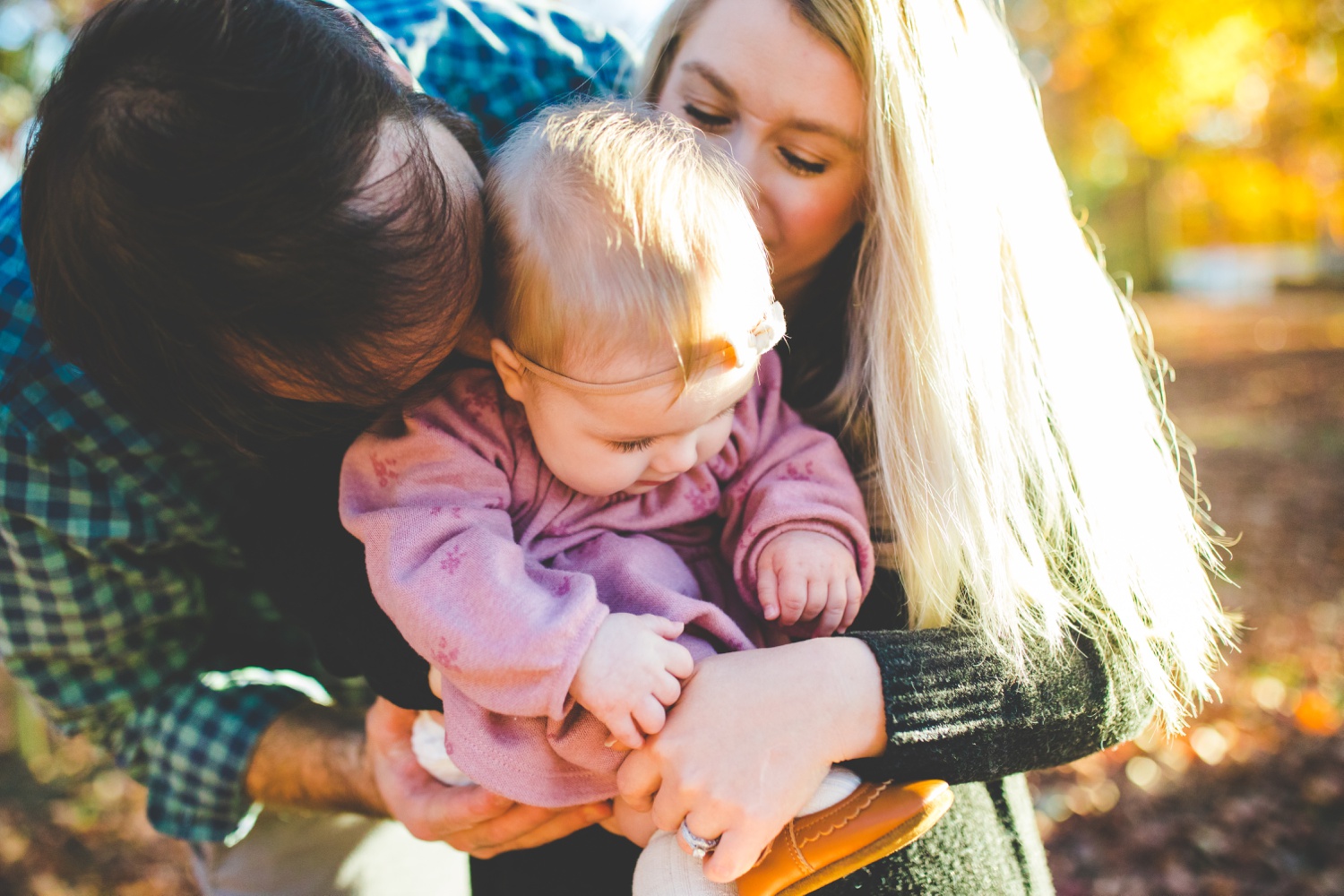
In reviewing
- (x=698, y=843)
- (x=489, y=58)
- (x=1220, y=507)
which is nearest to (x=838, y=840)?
(x=698, y=843)

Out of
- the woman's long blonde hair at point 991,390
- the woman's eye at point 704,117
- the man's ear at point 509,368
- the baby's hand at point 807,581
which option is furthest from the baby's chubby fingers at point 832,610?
the woman's eye at point 704,117

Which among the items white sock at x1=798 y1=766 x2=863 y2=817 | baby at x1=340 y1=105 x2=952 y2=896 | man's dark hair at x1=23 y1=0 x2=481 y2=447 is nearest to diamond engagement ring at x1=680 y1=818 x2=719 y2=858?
baby at x1=340 y1=105 x2=952 y2=896

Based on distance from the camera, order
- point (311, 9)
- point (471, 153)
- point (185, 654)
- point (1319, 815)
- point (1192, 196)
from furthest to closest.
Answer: point (1192, 196), point (1319, 815), point (185, 654), point (471, 153), point (311, 9)

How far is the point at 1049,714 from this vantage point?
4.97ft

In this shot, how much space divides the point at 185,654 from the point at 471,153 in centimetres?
139

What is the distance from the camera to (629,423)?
4.47 ft

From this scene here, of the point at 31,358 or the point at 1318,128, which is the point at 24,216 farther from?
the point at 1318,128

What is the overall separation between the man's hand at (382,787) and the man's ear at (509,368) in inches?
28.0

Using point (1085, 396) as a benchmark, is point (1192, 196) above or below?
below

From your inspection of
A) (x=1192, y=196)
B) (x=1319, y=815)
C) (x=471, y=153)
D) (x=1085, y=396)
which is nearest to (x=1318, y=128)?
(x=1319, y=815)

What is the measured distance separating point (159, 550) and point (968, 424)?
65.8 inches

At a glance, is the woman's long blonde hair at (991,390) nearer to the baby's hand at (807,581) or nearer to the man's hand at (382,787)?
the baby's hand at (807,581)

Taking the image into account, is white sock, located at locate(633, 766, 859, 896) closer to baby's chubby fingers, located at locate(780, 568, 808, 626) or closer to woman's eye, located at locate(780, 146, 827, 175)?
A: baby's chubby fingers, located at locate(780, 568, 808, 626)

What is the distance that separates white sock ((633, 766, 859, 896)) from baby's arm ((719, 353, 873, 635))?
0.84ft
